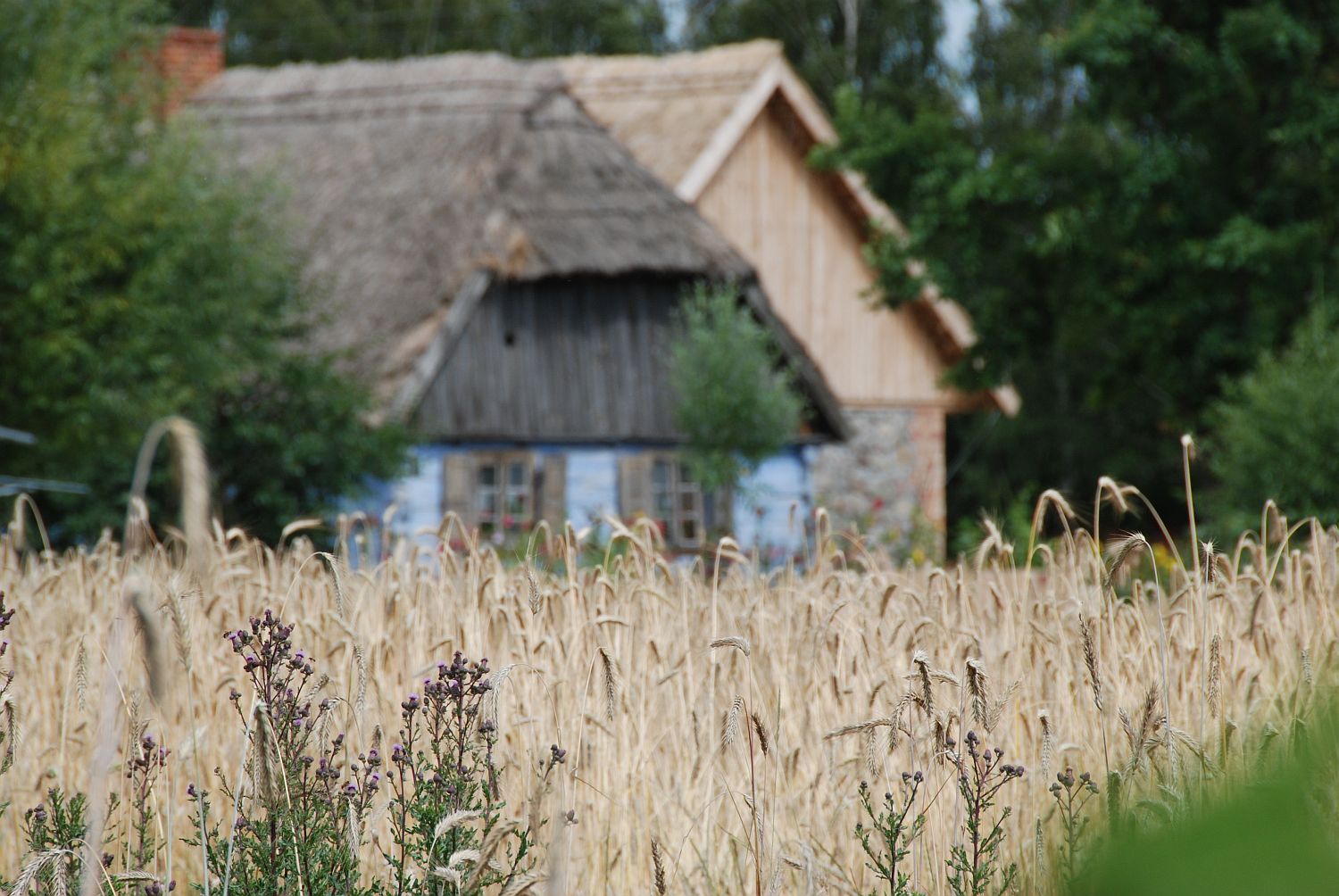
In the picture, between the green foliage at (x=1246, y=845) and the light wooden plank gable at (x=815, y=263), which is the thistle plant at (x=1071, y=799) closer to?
the green foliage at (x=1246, y=845)

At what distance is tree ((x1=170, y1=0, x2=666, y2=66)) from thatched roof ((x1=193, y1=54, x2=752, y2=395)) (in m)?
10.4

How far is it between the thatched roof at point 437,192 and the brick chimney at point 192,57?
0.47 metres

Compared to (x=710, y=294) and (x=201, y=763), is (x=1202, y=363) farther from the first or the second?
(x=201, y=763)

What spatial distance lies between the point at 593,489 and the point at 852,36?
13.6 meters

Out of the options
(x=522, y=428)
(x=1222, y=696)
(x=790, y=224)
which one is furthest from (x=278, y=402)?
(x=1222, y=696)

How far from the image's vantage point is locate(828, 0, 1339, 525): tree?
13.4 meters

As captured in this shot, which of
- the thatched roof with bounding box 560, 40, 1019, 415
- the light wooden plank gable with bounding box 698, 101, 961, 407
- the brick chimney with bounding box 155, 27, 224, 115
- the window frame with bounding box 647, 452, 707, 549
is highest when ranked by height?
the brick chimney with bounding box 155, 27, 224, 115

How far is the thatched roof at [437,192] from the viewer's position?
51.9 ft

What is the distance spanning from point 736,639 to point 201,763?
6.10ft

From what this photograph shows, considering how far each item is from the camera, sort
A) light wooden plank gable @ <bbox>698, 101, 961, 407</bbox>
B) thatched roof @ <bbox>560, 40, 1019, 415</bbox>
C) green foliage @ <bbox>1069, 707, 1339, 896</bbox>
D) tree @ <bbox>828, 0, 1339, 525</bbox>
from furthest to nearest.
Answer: light wooden plank gable @ <bbox>698, 101, 961, 407</bbox> → thatched roof @ <bbox>560, 40, 1019, 415</bbox> → tree @ <bbox>828, 0, 1339, 525</bbox> → green foliage @ <bbox>1069, 707, 1339, 896</bbox>

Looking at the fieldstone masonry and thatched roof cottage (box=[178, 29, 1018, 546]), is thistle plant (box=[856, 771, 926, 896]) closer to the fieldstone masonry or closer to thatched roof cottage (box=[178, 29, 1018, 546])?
thatched roof cottage (box=[178, 29, 1018, 546])

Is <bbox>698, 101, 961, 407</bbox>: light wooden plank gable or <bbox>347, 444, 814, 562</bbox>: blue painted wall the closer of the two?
<bbox>347, 444, 814, 562</bbox>: blue painted wall

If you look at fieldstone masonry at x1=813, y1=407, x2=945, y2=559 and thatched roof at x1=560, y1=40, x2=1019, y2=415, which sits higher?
thatched roof at x1=560, y1=40, x2=1019, y2=415

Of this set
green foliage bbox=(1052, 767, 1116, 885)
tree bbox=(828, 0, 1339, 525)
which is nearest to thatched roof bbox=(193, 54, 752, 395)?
tree bbox=(828, 0, 1339, 525)
